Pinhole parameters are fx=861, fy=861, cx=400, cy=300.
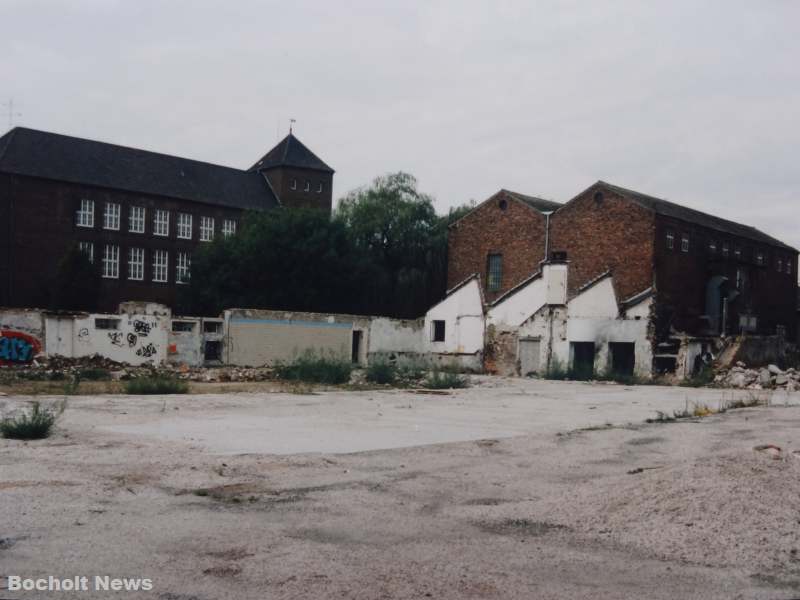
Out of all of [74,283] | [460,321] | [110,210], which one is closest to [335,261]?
[460,321]

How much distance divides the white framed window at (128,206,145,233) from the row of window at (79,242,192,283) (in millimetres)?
1365

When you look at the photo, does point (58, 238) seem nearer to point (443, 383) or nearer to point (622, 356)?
point (443, 383)

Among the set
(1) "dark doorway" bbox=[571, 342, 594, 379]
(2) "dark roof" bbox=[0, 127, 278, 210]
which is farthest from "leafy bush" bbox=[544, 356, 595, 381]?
(2) "dark roof" bbox=[0, 127, 278, 210]

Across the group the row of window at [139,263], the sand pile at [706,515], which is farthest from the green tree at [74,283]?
the sand pile at [706,515]

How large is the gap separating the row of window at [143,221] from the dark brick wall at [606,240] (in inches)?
943

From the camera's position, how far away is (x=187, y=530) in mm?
6355

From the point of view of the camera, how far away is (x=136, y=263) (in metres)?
58.3

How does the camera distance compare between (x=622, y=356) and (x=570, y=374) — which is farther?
(x=622, y=356)

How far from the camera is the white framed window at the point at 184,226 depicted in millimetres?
60500

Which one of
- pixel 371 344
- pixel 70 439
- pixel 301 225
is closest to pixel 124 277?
pixel 301 225

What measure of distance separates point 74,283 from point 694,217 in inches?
1345

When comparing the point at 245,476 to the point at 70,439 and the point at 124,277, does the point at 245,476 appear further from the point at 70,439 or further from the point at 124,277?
the point at 124,277

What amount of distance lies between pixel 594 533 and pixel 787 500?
71.2 inches

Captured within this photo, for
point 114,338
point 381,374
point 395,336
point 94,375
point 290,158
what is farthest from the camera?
point 290,158
